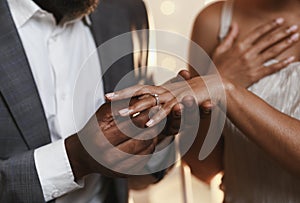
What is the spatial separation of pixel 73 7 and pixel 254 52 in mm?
348

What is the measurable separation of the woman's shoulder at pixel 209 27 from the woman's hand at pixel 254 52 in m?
0.04

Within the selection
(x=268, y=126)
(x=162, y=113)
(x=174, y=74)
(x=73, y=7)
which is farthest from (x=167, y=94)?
(x=174, y=74)

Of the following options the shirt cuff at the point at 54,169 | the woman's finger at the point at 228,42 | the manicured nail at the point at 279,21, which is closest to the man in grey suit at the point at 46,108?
the shirt cuff at the point at 54,169

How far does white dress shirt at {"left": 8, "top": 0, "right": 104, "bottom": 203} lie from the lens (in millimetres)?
840

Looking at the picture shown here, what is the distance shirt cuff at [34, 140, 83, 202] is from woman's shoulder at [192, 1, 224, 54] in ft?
1.28

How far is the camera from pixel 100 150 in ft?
2.50

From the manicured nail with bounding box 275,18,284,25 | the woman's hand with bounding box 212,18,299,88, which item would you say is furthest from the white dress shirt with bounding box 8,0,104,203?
the manicured nail with bounding box 275,18,284,25

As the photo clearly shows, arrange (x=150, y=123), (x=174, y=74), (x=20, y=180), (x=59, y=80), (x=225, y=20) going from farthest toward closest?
(x=174, y=74) < (x=225, y=20) < (x=59, y=80) < (x=20, y=180) < (x=150, y=123)

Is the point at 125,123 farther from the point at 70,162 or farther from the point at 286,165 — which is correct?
the point at 286,165

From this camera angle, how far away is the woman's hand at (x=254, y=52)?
3.15 ft

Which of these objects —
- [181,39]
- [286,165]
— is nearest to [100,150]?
[286,165]

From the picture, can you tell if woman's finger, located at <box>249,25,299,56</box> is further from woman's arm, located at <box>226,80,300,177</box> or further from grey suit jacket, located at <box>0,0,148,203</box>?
grey suit jacket, located at <box>0,0,148,203</box>

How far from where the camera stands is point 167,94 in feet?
2.51

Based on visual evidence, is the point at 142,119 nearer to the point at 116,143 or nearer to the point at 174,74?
the point at 116,143
